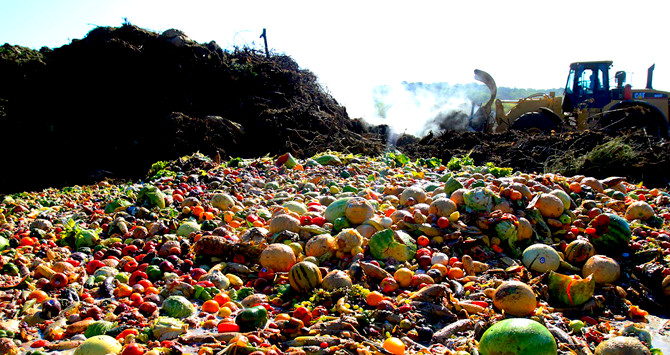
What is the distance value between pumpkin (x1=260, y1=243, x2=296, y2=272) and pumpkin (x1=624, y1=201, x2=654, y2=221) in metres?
3.59

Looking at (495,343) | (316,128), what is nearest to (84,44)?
(316,128)

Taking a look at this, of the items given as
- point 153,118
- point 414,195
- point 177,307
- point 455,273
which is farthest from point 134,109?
point 455,273

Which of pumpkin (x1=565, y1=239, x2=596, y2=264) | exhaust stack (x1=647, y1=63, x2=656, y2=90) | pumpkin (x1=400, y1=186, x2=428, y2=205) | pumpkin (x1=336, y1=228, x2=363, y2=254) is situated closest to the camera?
pumpkin (x1=336, y1=228, x2=363, y2=254)

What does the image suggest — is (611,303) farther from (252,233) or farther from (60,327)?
(60,327)

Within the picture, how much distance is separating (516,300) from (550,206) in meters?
1.81

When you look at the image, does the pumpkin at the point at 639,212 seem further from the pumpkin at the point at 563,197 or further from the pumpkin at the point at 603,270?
the pumpkin at the point at 603,270

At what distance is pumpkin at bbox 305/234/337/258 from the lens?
12.7ft

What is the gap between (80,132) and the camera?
491 inches

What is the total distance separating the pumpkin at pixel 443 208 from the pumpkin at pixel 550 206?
2.86ft

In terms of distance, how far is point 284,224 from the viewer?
4.24 metres

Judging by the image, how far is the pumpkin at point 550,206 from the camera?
4.45 metres

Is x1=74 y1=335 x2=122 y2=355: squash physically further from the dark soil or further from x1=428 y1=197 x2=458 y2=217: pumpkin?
the dark soil

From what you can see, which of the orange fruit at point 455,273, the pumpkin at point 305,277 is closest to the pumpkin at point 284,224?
the pumpkin at point 305,277

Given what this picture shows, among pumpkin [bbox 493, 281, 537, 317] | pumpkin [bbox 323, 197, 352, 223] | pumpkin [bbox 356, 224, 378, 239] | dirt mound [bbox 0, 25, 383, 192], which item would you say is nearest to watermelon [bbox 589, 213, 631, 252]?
pumpkin [bbox 493, 281, 537, 317]
